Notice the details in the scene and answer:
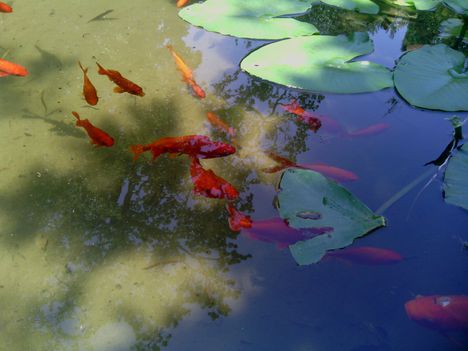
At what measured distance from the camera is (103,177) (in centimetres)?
166

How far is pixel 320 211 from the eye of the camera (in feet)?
4.75

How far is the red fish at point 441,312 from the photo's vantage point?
1.21 metres

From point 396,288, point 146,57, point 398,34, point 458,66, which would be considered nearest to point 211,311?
Answer: point 396,288

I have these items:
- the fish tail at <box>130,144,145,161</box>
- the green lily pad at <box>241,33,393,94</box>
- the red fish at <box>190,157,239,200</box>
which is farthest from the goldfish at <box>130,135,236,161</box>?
the green lily pad at <box>241,33,393,94</box>

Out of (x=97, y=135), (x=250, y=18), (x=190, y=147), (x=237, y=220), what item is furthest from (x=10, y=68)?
(x=237, y=220)

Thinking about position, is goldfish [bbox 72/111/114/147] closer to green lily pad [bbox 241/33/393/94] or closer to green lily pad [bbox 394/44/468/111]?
green lily pad [bbox 241/33/393/94]

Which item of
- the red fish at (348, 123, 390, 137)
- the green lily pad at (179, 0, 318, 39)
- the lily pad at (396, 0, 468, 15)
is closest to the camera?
the red fish at (348, 123, 390, 137)

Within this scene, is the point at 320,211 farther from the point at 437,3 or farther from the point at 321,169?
the point at 437,3

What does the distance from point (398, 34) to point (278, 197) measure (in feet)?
5.00

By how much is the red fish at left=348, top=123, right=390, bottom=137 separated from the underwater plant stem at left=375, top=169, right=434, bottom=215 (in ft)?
0.92

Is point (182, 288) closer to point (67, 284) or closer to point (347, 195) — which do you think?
point (67, 284)

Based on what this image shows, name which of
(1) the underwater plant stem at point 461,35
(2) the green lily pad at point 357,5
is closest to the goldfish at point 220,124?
(2) the green lily pad at point 357,5

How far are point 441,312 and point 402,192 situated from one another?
49 cm

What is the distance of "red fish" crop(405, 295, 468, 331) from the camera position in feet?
3.98
